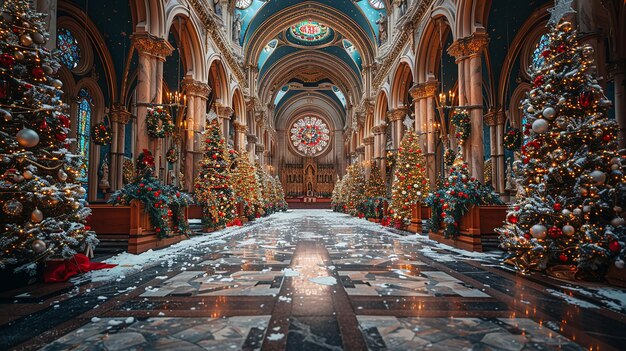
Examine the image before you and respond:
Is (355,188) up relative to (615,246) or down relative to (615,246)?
up

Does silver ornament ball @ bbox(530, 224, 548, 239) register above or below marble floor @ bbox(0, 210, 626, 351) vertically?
above

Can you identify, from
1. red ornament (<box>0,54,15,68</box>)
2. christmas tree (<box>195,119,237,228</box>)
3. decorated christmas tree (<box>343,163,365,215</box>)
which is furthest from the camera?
decorated christmas tree (<box>343,163,365,215</box>)

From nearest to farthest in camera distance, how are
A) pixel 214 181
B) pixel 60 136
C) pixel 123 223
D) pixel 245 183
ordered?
pixel 60 136
pixel 123 223
pixel 214 181
pixel 245 183

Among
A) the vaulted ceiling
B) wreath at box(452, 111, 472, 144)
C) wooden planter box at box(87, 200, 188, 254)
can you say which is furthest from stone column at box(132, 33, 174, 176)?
the vaulted ceiling

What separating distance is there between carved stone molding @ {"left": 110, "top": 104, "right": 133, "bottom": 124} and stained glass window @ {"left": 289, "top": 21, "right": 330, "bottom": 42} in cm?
1870

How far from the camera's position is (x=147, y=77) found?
9.32 metres

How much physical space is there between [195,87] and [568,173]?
12.9m

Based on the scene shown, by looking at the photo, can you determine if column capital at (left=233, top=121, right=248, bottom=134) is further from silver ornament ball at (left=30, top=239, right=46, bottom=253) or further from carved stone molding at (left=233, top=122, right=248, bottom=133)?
silver ornament ball at (left=30, top=239, right=46, bottom=253)

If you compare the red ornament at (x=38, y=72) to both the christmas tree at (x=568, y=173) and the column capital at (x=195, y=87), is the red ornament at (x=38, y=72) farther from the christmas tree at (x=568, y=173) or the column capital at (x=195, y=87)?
the column capital at (x=195, y=87)

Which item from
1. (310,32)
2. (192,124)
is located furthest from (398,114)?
(310,32)

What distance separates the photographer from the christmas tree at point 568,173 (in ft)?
13.3

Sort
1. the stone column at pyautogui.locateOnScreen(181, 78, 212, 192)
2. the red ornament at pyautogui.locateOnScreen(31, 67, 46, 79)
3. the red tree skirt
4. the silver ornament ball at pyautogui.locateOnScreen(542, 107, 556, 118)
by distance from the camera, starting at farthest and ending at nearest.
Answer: the stone column at pyautogui.locateOnScreen(181, 78, 212, 192) → the silver ornament ball at pyautogui.locateOnScreen(542, 107, 556, 118) → the red tree skirt → the red ornament at pyautogui.locateOnScreen(31, 67, 46, 79)

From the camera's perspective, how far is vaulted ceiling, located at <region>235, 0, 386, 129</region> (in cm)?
2373

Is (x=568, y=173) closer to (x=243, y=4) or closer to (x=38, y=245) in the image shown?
(x=38, y=245)
